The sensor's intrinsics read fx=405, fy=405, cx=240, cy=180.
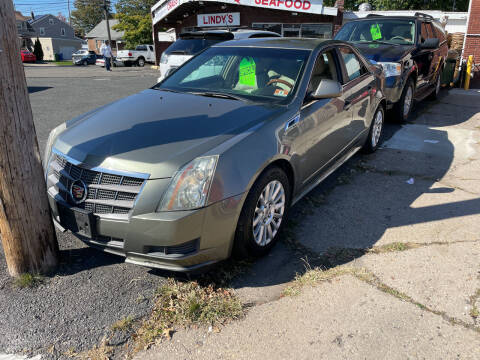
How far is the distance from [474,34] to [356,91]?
10.8m

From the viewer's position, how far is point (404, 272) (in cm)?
309

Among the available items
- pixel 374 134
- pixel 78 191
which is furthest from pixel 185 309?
pixel 374 134

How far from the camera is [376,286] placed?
2.93 m

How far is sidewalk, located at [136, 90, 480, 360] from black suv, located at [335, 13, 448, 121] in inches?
96.1

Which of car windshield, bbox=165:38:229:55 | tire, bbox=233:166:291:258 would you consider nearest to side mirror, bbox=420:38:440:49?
car windshield, bbox=165:38:229:55

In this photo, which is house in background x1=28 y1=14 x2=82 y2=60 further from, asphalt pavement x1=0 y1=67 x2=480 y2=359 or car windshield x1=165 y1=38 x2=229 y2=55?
asphalt pavement x1=0 y1=67 x2=480 y2=359

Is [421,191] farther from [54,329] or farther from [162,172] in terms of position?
[54,329]

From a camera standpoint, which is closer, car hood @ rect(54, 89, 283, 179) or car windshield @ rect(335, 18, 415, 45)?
car hood @ rect(54, 89, 283, 179)

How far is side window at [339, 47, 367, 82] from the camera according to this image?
472 centimetres

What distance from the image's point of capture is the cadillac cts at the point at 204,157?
2.58 metres

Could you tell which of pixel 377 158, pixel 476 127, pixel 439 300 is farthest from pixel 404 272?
pixel 476 127

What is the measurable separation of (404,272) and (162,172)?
1973 millimetres

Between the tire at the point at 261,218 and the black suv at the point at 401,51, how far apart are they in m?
4.12

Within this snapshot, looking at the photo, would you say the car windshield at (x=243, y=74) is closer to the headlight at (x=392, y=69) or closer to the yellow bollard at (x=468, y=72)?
the headlight at (x=392, y=69)
